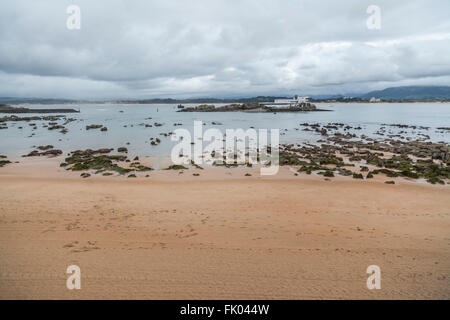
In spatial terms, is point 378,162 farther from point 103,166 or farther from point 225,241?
point 103,166

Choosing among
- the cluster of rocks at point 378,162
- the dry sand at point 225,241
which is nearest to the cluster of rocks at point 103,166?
the dry sand at point 225,241

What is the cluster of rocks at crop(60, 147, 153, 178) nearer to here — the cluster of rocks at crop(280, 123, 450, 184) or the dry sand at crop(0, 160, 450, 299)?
the dry sand at crop(0, 160, 450, 299)

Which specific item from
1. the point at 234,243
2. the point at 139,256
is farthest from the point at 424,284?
the point at 139,256

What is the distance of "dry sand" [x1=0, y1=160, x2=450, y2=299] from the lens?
6.18 metres

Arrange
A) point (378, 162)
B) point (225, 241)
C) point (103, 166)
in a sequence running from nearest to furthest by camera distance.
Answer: point (225, 241)
point (103, 166)
point (378, 162)

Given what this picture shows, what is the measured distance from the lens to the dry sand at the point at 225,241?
6.18 metres

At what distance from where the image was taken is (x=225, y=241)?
835cm

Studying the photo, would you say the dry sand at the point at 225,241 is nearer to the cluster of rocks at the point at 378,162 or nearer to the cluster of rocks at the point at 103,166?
the cluster of rocks at the point at 378,162

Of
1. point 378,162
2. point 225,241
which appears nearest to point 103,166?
point 225,241

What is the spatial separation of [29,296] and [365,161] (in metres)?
22.8
